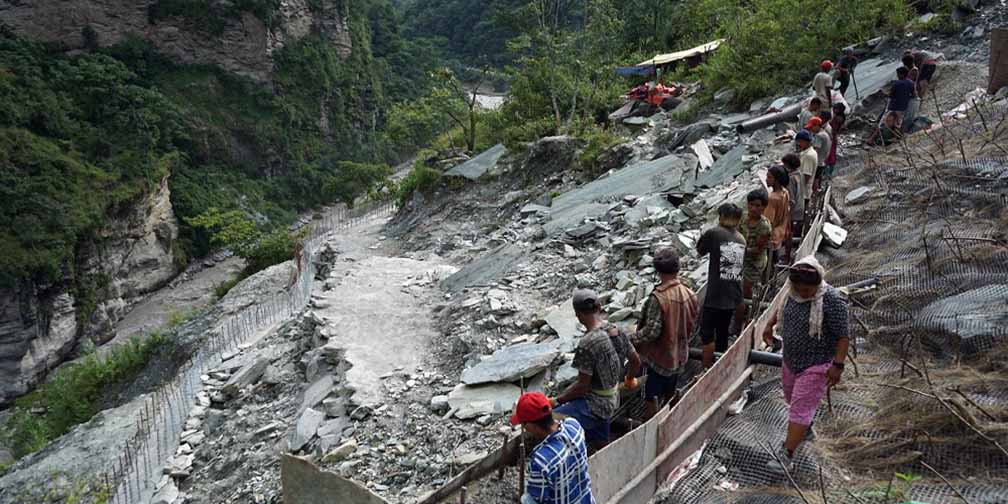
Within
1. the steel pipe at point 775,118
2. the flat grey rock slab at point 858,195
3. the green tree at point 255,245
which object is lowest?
the green tree at point 255,245

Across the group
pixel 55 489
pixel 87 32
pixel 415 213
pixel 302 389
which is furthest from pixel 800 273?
pixel 87 32

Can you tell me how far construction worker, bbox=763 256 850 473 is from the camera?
325 cm

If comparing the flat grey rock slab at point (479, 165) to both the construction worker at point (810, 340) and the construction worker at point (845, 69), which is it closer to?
the construction worker at point (845, 69)

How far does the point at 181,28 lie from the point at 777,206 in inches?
1700

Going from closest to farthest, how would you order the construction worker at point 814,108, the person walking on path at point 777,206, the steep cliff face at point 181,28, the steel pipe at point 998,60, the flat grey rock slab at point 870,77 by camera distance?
the person walking on path at point 777,206
the construction worker at point 814,108
the steel pipe at point 998,60
the flat grey rock slab at point 870,77
the steep cliff face at point 181,28

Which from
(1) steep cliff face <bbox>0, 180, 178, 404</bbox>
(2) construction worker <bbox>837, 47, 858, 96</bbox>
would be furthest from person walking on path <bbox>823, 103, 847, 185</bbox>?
(1) steep cliff face <bbox>0, 180, 178, 404</bbox>

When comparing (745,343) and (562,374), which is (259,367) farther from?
(745,343)

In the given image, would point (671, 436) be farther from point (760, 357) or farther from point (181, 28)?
point (181, 28)

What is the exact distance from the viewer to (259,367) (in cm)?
893

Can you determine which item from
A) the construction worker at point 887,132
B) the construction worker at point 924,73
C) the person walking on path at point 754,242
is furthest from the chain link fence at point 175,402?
the construction worker at point 924,73

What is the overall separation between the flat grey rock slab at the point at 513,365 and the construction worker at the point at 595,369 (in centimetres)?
203

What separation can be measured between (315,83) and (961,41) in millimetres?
41877

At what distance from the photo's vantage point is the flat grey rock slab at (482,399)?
558 centimetres

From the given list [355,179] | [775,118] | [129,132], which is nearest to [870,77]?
[775,118]
